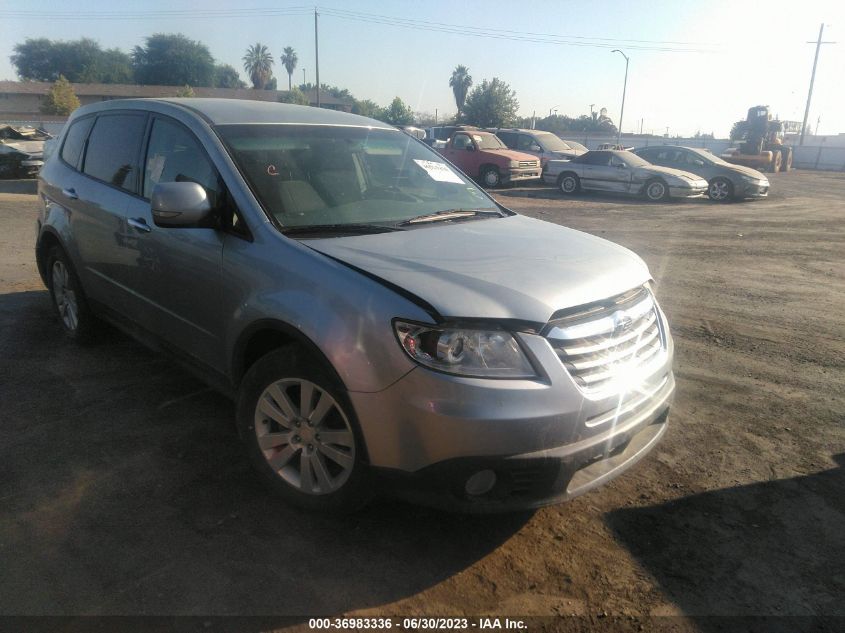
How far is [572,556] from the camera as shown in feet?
9.23

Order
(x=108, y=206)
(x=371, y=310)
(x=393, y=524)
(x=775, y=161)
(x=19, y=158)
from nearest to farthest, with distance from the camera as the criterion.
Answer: (x=371, y=310)
(x=393, y=524)
(x=108, y=206)
(x=19, y=158)
(x=775, y=161)

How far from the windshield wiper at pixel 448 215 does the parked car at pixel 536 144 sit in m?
18.9

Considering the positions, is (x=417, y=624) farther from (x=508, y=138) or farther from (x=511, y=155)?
(x=508, y=138)

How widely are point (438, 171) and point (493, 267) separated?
1.63m

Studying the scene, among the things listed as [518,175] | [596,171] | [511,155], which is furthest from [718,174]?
[511,155]

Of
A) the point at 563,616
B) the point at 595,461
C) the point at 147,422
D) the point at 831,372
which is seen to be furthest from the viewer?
the point at 831,372

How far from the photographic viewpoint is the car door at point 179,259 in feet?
11.1

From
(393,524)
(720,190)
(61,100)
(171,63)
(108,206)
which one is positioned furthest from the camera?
(171,63)

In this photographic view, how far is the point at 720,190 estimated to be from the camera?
59.3 ft

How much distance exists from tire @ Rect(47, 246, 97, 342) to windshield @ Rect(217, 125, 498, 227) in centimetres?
223

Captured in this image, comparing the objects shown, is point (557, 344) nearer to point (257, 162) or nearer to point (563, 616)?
point (563, 616)

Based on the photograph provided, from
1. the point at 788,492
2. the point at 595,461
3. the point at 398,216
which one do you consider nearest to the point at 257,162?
the point at 398,216

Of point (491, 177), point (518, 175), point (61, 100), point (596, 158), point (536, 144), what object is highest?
point (61, 100)

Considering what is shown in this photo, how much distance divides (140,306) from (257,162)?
4.30 ft
